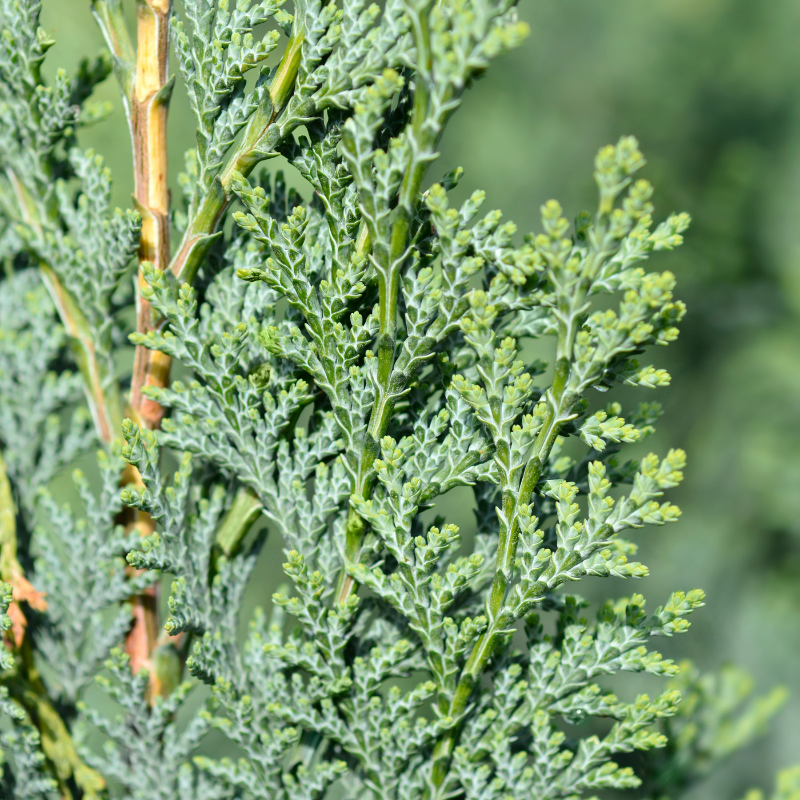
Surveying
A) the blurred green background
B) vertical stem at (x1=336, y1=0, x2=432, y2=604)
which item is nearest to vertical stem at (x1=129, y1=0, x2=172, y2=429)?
vertical stem at (x1=336, y1=0, x2=432, y2=604)

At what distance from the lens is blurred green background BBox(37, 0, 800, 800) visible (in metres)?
4.55

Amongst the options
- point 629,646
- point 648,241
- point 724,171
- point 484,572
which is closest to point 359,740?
point 484,572

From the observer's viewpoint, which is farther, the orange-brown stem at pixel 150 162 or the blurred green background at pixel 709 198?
the blurred green background at pixel 709 198

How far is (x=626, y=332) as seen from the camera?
1190mm

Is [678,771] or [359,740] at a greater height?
[678,771]

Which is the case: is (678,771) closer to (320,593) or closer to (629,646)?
(629,646)

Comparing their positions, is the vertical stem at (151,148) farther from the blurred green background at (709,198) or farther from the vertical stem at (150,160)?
the blurred green background at (709,198)

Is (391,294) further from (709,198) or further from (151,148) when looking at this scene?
(709,198)

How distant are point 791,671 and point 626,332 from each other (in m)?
3.98

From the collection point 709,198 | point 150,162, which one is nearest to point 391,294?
point 150,162

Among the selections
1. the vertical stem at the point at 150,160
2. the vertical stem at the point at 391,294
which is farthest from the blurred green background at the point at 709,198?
the vertical stem at the point at 391,294

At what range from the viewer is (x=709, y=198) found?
213 inches

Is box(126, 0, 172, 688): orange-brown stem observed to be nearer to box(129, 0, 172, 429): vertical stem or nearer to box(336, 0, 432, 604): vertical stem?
box(129, 0, 172, 429): vertical stem

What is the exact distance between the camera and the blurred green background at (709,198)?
14.9 ft
